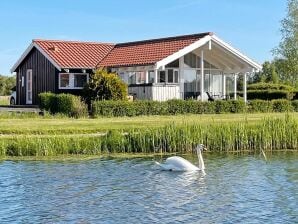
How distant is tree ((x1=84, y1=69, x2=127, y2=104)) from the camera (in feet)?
110

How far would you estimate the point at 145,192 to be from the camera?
1474cm

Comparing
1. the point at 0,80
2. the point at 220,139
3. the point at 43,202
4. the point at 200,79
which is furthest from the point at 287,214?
the point at 0,80

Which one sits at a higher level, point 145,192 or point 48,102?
point 48,102

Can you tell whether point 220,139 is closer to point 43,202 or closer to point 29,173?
point 29,173

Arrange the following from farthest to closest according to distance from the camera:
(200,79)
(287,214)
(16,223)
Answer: (200,79) → (287,214) → (16,223)

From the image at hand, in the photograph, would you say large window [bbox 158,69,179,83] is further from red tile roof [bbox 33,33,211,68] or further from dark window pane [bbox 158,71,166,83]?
red tile roof [bbox 33,33,211,68]

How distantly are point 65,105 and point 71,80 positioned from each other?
822 centimetres

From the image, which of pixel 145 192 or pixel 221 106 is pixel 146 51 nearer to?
pixel 221 106

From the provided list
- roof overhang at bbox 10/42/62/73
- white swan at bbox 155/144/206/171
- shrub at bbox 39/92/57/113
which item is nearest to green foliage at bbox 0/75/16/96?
roof overhang at bbox 10/42/62/73

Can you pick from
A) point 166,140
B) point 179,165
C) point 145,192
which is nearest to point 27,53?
point 166,140

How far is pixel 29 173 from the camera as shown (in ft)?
56.9

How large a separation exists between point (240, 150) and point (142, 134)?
11.1 feet

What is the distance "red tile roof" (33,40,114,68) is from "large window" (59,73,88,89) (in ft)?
2.62

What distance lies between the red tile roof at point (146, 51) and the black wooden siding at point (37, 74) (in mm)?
3108
